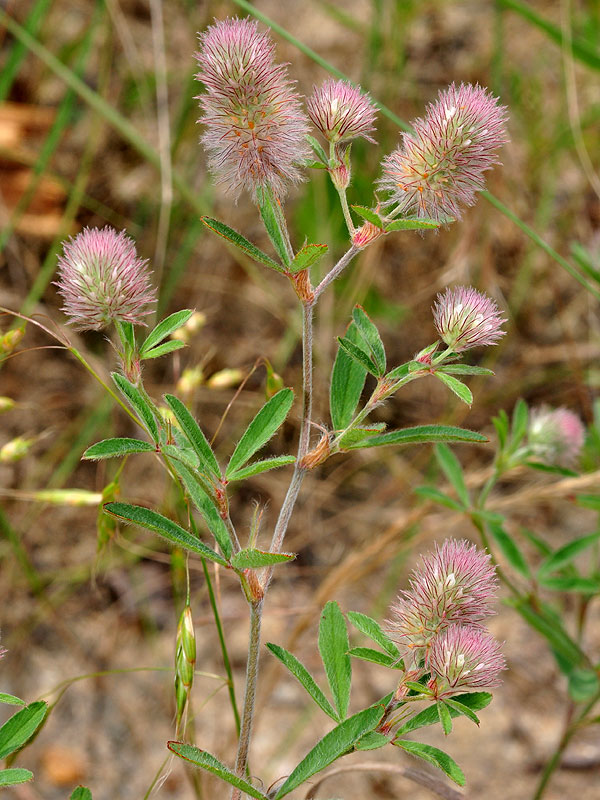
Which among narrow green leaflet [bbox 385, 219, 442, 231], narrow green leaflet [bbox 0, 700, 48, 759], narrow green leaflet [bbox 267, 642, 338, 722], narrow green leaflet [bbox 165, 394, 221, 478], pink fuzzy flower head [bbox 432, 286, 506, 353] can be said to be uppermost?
narrow green leaflet [bbox 385, 219, 442, 231]

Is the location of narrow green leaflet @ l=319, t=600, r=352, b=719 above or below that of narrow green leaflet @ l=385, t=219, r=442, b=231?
below

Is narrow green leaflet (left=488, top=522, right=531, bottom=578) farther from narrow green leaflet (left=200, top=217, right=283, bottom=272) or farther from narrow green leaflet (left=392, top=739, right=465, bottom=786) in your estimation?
narrow green leaflet (left=200, top=217, right=283, bottom=272)

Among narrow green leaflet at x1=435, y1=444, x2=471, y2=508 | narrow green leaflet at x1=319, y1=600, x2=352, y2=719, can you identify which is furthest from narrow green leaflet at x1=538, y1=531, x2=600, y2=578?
narrow green leaflet at x1=319, y1=600, x2=352, y2=719

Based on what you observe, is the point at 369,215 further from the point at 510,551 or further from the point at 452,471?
the point at 510,551

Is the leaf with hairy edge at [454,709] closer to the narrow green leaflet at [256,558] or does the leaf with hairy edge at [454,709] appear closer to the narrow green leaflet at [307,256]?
the narrow green leaflet at [256,558]

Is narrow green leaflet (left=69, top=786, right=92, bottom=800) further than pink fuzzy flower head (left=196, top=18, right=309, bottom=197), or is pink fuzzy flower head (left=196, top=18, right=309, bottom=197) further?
narrow green leaflet (left=69, top=786, right=92, bottom=800)

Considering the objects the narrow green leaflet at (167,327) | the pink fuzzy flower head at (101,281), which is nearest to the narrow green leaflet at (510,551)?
the narrow green leaflet at (167,327)

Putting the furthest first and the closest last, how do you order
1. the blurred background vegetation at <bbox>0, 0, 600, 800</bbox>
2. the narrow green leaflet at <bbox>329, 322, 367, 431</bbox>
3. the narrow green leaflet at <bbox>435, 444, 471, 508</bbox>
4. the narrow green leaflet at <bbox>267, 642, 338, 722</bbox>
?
the blurred background vegetation at <bbox>0, 0, 600, 800</bbox>
the narrow green leaflet at <bbox>435, 444, 471, 508</bbox>
the narrow green leaflet at <bbox>329, 322, 367, 431</bbox>
the narrow green leaflet at <bbox>267, 642, 338, 722</bbox>
